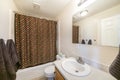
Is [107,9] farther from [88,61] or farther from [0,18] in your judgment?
[0,18]

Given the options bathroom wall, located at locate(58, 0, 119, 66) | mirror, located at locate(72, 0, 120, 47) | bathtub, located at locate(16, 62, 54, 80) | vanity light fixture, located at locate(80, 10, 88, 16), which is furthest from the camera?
bathtub, located at locate(16, 62, 54, 80)

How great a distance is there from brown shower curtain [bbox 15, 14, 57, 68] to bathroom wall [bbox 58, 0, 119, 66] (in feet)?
1.12

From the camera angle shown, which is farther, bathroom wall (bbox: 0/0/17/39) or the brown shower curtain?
the brown shower curtain

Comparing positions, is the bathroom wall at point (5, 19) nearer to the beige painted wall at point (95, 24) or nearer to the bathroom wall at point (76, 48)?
the bathroom wall at point (76, 48)

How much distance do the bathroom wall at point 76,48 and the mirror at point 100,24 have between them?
75 millimetres

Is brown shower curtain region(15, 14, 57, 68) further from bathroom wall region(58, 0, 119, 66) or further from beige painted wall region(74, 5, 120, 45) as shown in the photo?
beige painted wall region(74, 5, 120, 45)

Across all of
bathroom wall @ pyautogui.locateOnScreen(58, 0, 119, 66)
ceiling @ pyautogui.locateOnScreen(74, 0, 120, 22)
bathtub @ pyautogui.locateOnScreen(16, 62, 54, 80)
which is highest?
ceiling @ pyautogui.locateOnScreen(74, 0, 120, 22)

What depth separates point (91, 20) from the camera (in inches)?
48.0

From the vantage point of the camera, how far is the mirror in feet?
2.93

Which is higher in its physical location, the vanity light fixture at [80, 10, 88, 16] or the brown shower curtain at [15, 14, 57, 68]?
the vanity light fixture at [80, 10, 88, 16]

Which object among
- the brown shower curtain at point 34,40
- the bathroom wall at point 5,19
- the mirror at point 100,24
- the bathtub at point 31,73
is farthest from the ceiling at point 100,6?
the bathtub at point 31,73

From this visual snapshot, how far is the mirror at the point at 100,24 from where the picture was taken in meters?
0.89

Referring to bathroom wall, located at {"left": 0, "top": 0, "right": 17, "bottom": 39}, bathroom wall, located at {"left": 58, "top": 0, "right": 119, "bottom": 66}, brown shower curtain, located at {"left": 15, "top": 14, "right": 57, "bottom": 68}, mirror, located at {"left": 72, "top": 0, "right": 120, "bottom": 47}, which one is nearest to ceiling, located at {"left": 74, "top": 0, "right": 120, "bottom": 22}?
mirror, located at {"left": 72, "top": 0, "right": 120, "bottom": 47}

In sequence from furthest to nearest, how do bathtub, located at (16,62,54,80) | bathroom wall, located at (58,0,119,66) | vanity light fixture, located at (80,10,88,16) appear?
bathtub, located at (16,62,54,80), vanity light fixture, located at (80,10,88,16), bathroom wall, located at (58,0,119,66)
